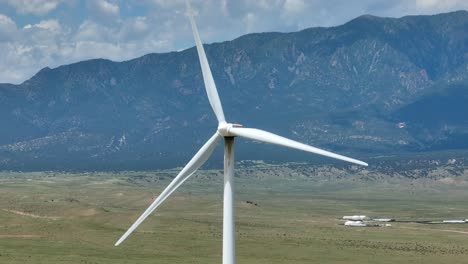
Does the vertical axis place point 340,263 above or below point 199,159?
below

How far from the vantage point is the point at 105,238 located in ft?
593

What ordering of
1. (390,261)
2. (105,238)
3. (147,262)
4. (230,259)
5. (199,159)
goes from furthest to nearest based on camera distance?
(105,238)
(390,261)
(147,262)
(199,159)
(230,259)

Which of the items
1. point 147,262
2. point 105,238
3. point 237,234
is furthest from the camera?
point 237,234

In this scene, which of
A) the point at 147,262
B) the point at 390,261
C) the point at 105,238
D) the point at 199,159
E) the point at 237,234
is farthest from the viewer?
the point at 237,234

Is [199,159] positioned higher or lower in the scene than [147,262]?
higher

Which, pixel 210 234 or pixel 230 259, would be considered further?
pixel 210 234

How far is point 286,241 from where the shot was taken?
182 metres

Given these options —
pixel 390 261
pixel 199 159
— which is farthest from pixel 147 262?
pixel 199 159

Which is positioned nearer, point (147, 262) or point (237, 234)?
point (147, 262)

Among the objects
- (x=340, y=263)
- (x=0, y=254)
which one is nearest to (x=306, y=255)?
(x=340, y=263)

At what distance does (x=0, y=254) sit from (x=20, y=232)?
3851cm

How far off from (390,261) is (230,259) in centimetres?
9340

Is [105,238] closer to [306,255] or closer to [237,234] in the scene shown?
[237,234]

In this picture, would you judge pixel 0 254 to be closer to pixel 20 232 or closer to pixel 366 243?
pixel 20 232
